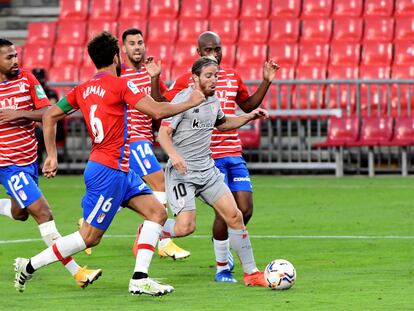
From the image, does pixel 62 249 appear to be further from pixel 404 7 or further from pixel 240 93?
pixel 404 7

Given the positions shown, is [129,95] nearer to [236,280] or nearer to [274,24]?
[236,280]

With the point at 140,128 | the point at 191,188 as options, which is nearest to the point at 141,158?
the point at 140,128

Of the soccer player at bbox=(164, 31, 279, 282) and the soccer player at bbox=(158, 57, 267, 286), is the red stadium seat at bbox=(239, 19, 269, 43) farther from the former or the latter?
the soccer player at bbox=(158, 57, 267, 286)

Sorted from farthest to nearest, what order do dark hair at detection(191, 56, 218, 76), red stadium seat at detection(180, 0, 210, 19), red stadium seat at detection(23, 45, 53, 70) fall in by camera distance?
red stadium seat at detection(180, 0, 210, 19)
red stadium seat at detection(23, 45, 53, 70)
dark hair at detection(191, 56, 218, 76)

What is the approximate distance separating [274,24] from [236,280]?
15788mm

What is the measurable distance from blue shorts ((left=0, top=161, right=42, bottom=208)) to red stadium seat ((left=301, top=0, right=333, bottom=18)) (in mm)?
15315

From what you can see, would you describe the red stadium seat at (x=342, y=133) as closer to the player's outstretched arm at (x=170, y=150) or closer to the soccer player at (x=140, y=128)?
the soccer player at (x=140, y=128)

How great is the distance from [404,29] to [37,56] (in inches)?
293

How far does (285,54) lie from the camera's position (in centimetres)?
2575

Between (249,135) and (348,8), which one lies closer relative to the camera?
(249,135)

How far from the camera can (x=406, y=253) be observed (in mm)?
12734

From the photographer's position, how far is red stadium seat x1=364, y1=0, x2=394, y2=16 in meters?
25.9

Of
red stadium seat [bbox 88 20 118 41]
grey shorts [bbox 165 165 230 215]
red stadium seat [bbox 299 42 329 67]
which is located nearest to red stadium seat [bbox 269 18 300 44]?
red stadium seat [bbox 299 42 329 67]

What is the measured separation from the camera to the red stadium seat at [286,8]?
1044 inches
